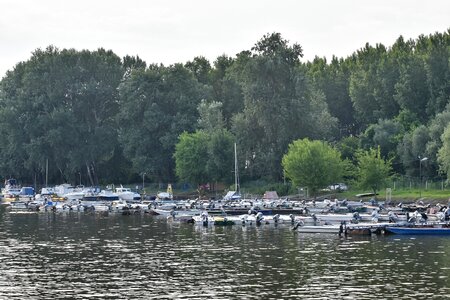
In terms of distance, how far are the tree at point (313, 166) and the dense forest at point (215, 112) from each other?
31.8 ft

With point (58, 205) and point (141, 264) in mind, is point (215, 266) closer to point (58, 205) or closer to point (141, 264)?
point (141, 264)

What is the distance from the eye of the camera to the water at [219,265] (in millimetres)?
54469

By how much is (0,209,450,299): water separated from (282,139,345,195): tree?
114ft

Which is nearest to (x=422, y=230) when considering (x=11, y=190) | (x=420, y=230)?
(x=420, y=230)

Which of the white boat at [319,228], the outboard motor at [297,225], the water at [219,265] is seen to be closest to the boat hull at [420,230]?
the water at [219,265]

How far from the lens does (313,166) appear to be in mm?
133000

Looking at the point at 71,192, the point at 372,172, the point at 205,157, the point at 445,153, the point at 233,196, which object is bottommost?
the point at 233,196

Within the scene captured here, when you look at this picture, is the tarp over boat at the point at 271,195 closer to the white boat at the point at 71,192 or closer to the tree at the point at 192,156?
the tree at the point at 192,156

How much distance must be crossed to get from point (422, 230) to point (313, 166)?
46.6 meters

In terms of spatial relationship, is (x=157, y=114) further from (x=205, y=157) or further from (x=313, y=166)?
(x=313, y=166)

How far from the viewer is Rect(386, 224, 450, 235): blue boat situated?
86.4 meters

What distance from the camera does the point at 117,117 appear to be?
577 feet

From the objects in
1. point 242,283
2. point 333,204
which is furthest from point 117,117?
point 242,283

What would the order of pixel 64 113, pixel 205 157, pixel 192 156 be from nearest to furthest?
pixel 192 156
pixel 205 157
pixel 64 113
